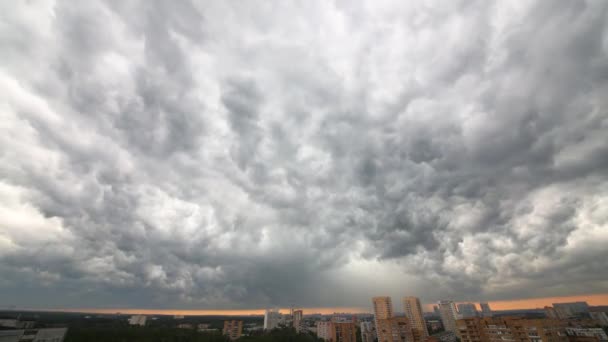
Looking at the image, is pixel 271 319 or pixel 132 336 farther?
pixel 271 319

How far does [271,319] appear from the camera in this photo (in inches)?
7352

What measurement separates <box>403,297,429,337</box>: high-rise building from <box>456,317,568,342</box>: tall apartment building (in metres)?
92.2

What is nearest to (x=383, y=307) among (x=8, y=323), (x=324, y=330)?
(x=324, y=330)

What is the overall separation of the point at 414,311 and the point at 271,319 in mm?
95758

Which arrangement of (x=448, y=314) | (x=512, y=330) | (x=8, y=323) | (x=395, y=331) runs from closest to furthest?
1. (x=512, y=330)
2. (x=8, y=323)
3. (x=395, y=331)
4. (x=448, y=314)

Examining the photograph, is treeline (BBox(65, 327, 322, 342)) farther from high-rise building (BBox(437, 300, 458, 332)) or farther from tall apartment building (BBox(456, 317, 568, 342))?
high-rise building (BBox(437, 300, 458, 332))

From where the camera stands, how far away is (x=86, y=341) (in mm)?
87438

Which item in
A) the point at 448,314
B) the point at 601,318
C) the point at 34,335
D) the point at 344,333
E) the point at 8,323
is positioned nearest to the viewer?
the point at 34,335

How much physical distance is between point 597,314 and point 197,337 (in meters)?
216

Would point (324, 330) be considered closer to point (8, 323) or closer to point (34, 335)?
point (34, 335)

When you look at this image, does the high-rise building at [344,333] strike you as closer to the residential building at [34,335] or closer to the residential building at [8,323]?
the residential building at [34,335]

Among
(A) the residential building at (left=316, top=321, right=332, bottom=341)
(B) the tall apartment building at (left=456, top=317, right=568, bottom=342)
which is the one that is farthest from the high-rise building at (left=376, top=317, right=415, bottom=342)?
(A) the residential building at (left=316, top=321, right=332, bottom=341)

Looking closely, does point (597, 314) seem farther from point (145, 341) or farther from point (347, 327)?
point (145, 341)

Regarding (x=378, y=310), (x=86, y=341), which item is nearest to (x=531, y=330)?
(x=378, y=310)
